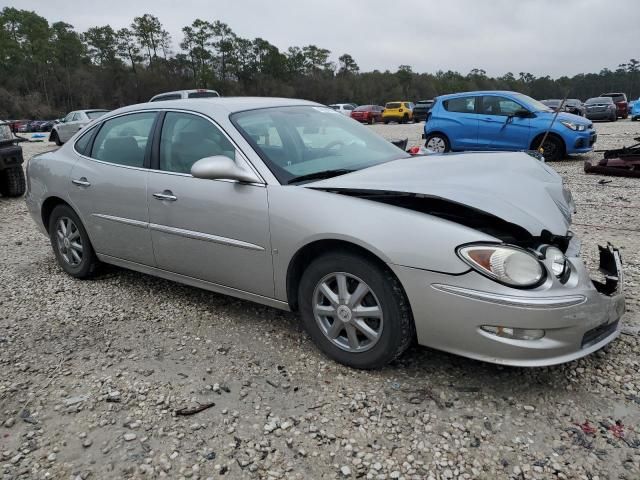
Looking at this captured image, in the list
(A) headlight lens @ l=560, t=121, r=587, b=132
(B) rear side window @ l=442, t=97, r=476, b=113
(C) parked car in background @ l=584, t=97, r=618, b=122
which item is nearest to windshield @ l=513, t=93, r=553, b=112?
(A) headlight lens @ l=560, t=121, r=587, b=132

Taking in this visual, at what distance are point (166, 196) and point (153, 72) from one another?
75067 millimetres

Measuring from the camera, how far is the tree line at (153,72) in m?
67.5

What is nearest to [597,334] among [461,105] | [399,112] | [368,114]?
[461,105]

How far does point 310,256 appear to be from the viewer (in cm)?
293

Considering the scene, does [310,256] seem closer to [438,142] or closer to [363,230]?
[363,230]

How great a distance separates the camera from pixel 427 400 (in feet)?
8.38

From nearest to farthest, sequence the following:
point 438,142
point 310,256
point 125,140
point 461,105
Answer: point 310,256
point 125,140
point 461,105
point 438,142

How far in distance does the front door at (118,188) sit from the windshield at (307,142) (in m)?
0.91

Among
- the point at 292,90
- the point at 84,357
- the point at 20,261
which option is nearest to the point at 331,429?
the point at 84,357

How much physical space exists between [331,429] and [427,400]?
20.6 inches

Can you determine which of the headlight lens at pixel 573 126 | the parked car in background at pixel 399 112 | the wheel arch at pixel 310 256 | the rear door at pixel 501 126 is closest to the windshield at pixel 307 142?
the wheel arch at pixel 310 256

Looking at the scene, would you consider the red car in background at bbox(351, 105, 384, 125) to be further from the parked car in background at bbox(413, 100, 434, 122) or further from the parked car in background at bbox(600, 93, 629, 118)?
the parked car in background at bbox(600, 93, 629, 118)

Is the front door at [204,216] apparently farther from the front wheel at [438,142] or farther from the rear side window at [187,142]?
the front wheel at [438,142]

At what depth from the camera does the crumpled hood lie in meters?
2.57
